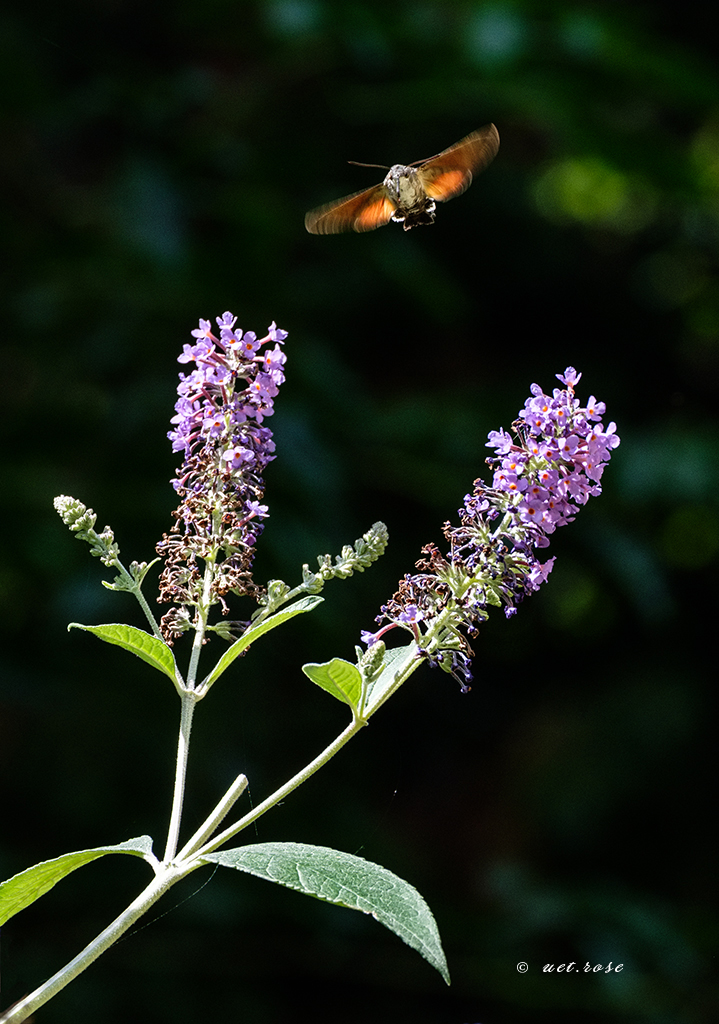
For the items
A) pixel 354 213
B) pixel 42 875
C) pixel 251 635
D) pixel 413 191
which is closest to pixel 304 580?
pixel 251 635

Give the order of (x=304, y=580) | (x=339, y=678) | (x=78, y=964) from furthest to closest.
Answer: (x=304, y=580)
(x=339, y=678)
(x=78, y=964)

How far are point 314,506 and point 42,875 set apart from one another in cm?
251

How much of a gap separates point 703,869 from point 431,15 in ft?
13.2

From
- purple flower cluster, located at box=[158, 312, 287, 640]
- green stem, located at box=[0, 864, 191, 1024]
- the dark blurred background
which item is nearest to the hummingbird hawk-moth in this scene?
purple flower cluster, located at box=[158, 312, 287, 640]

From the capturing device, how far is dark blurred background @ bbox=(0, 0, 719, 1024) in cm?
356

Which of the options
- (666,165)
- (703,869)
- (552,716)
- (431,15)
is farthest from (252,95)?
(703,869)

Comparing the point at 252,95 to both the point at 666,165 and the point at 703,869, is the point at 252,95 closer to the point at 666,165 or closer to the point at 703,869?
the point at 666,165

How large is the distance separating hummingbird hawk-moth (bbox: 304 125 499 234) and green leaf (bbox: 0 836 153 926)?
3.30 ft

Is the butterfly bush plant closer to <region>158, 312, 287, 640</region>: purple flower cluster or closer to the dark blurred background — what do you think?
<region>158, 312, 287, 640</region>: purple flower cluster

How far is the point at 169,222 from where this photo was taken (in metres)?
3.52

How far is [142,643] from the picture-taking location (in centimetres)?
99

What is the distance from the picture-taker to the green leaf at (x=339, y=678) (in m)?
0.90

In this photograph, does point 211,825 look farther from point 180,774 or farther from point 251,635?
point 251,635

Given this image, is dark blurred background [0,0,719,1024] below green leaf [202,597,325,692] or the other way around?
the other way around
